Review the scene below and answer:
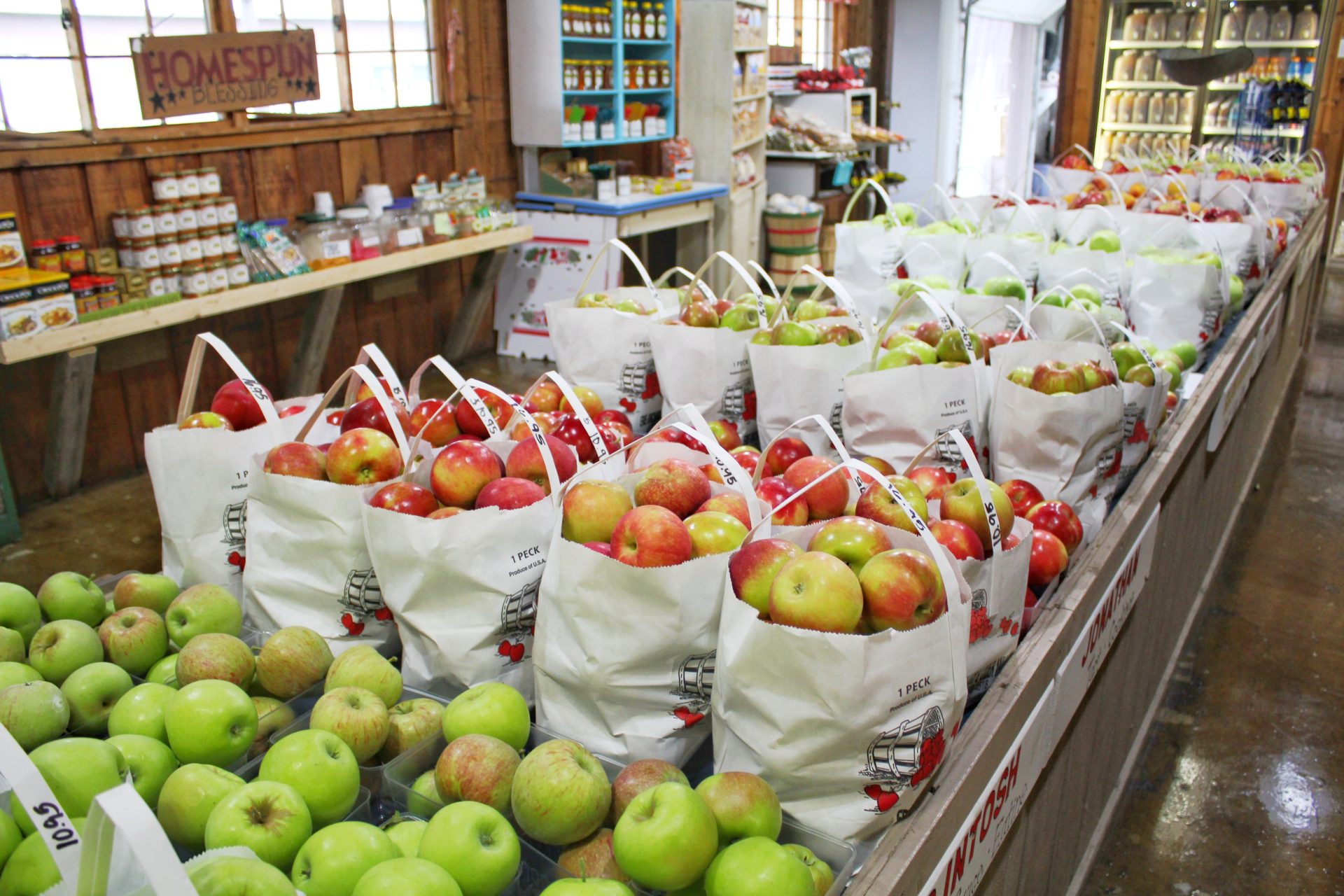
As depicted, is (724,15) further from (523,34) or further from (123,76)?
(123,76)

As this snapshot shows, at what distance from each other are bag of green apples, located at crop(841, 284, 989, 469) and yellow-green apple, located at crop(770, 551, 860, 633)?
82 cm

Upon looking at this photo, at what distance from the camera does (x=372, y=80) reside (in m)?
4.80

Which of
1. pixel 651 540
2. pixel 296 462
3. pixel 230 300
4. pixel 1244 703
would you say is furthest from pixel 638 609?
pixel 230 300

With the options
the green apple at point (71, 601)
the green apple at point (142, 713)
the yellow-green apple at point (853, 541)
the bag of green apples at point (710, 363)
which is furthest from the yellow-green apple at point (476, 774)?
the bag of green apples at point (710, 363)

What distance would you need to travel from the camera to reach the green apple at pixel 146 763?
1.09m

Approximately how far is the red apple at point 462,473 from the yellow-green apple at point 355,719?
0.33 m

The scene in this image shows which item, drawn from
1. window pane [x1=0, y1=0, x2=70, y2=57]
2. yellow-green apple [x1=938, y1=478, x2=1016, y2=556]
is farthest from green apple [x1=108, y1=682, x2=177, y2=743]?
window pane [x1=0, y1=0, x2=70, y2=57]

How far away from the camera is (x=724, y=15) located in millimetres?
6090

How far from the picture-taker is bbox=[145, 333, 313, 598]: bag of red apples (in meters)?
1.61

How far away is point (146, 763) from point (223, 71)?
354 cm

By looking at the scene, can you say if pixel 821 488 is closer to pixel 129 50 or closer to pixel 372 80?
pixel 129 50

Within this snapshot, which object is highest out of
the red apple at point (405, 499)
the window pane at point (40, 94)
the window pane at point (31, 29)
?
Result: the window pane at point (31, 29)

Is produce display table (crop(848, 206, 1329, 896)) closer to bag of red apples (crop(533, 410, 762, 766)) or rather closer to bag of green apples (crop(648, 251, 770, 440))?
bag of red apples (crop(533, 410, 762, 766))

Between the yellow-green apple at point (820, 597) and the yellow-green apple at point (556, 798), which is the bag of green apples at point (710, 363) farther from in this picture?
the yellow-green apple at point (556, 798)
